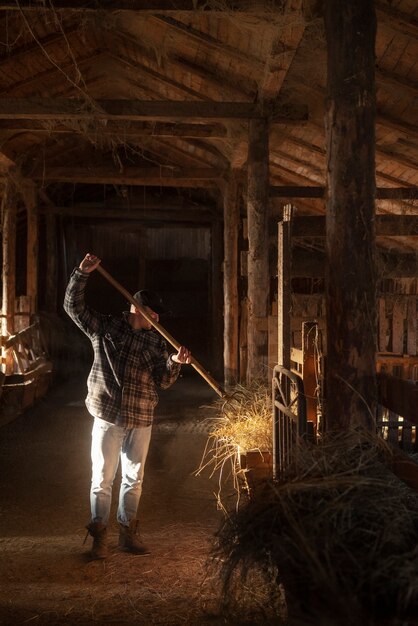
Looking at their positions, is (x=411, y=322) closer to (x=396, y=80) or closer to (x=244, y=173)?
(x=244, y=173)

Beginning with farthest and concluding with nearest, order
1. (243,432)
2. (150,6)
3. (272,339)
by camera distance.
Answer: (272,339) → (243,432) → (150,6)

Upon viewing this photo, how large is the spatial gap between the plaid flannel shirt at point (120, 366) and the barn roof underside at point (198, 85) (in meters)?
2.77

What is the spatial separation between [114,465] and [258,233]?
457 cm

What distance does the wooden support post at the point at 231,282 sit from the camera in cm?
1176

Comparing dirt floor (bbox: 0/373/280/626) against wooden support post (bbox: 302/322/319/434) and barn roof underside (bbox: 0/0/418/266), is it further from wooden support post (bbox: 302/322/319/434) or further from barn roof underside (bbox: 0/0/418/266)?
barn roof underside (bbox: 0/0/418/266)

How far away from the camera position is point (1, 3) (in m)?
5.82

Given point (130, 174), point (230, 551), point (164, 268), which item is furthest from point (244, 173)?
point (230, 551)

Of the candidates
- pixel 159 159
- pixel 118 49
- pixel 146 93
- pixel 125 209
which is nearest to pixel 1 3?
pixel 118 49

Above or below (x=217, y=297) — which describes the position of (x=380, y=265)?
above

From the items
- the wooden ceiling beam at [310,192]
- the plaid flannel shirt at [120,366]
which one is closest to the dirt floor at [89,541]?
the plaid flannel shirt at [120,366]

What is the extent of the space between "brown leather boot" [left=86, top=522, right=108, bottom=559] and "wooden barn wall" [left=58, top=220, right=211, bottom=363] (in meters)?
13.5

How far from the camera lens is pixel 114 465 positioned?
4586mm

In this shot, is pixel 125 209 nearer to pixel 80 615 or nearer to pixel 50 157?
pixel 50 157

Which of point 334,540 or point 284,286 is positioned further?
point 284,286
